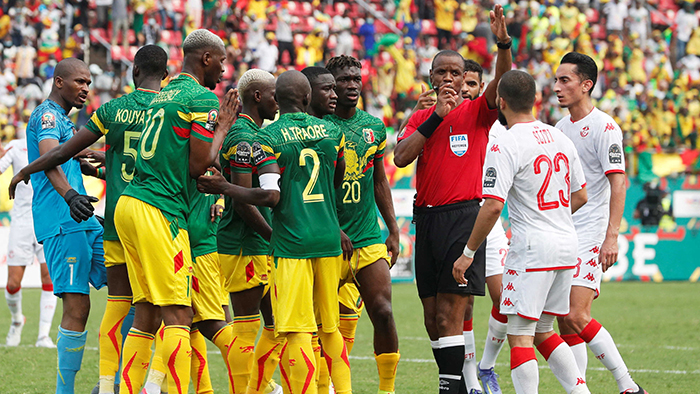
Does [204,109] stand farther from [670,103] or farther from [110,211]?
[670,103]

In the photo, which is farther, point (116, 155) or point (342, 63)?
point (342, 63)

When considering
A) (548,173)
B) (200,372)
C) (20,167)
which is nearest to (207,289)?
(200,372)

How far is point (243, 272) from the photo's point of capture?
20.9ft

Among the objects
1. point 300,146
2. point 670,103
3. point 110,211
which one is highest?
point 670,103

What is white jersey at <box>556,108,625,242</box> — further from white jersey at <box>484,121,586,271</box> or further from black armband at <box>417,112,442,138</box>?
black armband at <box>417,112,442,138</box>

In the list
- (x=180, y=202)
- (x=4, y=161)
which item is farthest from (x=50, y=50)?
(x=180, y=202)

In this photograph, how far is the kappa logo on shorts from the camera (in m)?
5.32

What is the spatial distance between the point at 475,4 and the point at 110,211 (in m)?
22.8

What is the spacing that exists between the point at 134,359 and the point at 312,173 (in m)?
1.77

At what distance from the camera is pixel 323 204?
5434mm

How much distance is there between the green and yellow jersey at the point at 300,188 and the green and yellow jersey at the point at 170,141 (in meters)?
0.42

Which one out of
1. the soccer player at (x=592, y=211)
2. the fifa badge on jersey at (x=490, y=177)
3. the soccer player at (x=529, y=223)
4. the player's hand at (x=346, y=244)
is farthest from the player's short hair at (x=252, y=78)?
the soccer player at (x=592, y=211)

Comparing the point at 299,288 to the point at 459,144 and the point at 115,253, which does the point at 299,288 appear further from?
the point at 459,144

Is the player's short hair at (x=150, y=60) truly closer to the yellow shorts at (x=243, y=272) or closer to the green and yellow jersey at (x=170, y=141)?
the green and yellow jersey at (x=170, y=141)
